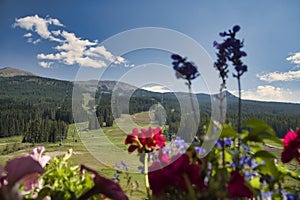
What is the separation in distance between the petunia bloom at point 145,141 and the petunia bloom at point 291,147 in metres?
0.43

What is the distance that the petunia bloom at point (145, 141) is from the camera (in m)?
1.03

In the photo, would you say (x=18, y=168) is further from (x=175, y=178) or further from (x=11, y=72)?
(x=11, y=72)

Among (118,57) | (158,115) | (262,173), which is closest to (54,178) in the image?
(118,57)

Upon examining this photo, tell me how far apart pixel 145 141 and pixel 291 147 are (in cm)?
50

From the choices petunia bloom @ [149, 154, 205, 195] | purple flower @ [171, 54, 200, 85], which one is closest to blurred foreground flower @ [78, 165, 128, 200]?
petunia bloom @ [149, 154, 205, 195]

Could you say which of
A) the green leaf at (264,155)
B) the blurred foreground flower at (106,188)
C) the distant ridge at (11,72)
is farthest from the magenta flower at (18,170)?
the distant ridge at (11,72)

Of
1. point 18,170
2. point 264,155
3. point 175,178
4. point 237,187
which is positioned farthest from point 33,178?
point 264,155

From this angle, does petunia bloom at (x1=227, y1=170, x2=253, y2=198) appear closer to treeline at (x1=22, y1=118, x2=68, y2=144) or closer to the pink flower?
the pink flower

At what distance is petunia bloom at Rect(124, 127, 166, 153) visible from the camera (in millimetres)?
1027

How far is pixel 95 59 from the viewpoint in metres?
1.25

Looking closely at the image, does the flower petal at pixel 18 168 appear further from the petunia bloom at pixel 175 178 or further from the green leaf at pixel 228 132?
the green leaf at pixel 228 132

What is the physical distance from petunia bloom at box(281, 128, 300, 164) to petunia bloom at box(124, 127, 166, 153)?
431 millimetres

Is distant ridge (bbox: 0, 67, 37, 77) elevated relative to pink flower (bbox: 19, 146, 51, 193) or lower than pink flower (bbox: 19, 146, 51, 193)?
elevated

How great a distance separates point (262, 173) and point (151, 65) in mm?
520
